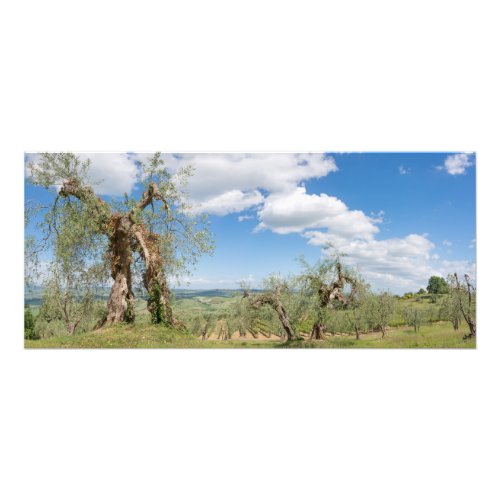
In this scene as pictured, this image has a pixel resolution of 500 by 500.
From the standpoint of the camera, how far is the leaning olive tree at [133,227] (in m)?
9.99

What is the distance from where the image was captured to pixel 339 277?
34.3 feet

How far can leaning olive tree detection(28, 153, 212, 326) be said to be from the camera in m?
9.99

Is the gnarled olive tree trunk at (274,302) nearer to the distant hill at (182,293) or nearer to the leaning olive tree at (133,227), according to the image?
the distant hill at (182,293)

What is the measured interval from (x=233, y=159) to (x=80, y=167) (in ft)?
13.1

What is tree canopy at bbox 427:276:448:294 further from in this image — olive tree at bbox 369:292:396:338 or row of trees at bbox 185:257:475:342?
olive tree at bbox 369:292:396:338

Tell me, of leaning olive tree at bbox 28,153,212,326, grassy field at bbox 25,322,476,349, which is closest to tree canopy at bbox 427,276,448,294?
grassy field at bbox 25,322,476,349

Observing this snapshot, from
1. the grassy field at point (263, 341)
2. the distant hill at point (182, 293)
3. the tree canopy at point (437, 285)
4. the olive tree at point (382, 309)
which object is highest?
the tree canopy at point (437, 285)

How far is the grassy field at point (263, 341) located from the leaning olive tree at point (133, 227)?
85cm

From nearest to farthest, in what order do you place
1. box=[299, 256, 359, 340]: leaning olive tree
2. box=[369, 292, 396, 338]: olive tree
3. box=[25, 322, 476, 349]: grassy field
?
box=[25, 322, 476, 349]: grassy field
box=[369, 292, 396, 338]: olive tree
box=[299, 256, 359, 340]: leaning olive tree

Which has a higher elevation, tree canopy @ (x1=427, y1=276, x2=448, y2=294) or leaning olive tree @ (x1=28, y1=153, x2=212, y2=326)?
leaning olive tree @ (x1=28, y1=153, x2=212, y2=326)

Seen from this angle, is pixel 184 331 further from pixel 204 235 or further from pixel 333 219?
pixel 333 219

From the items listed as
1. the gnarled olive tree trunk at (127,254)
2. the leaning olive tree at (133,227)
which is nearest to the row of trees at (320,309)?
the gnarled olive tree trunk at (127,254)

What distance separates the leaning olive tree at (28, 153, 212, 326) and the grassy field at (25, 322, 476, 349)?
0.85 metres
